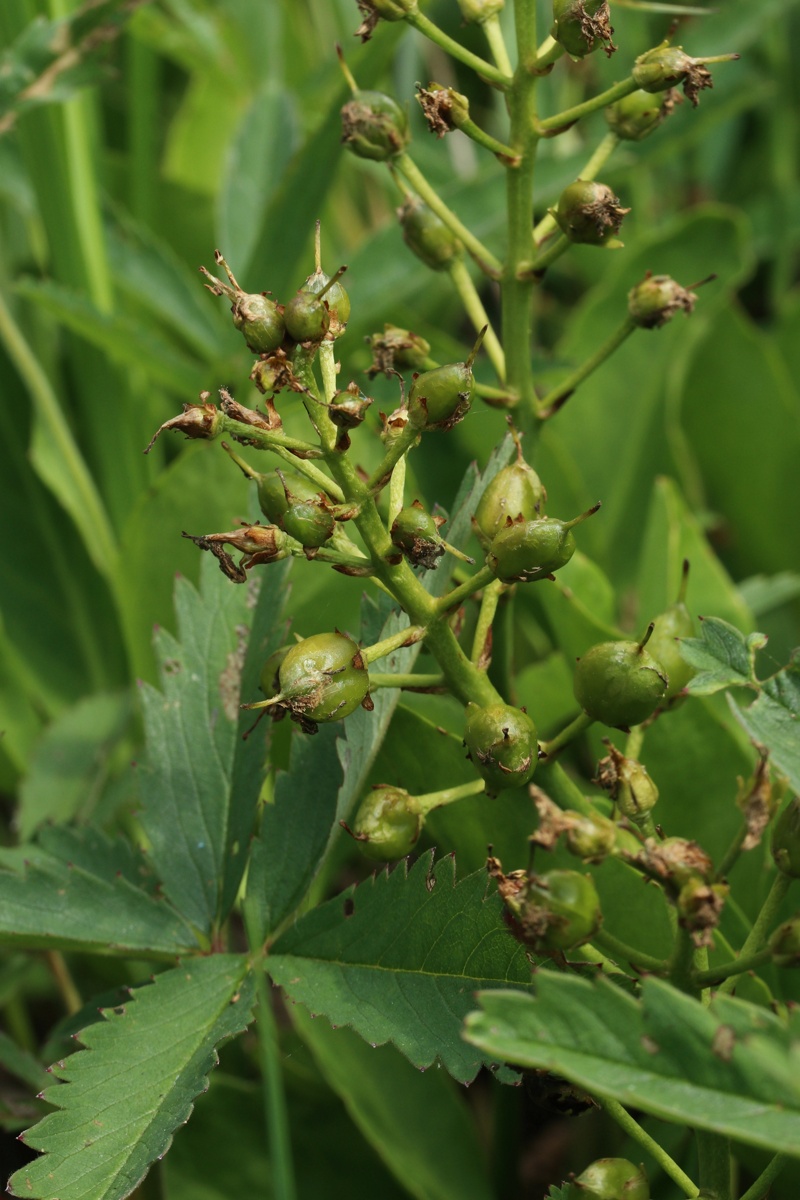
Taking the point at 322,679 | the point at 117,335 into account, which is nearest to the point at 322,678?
the point at 322,679

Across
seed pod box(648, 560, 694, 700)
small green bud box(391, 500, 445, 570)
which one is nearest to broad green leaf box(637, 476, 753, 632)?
seed pod box(648, 560, 694, 700)

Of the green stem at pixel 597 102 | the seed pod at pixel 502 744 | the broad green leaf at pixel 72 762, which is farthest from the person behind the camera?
the broad green leaf at pixel 72 762

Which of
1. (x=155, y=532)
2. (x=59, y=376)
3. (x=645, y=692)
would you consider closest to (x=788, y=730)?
(x=645, y=692)

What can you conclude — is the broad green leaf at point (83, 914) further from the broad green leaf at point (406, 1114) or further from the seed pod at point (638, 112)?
the seed pod at point (638, 112)

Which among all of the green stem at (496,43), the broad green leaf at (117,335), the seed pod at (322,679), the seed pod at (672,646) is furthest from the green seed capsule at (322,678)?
the broad green leaf at (117,335)

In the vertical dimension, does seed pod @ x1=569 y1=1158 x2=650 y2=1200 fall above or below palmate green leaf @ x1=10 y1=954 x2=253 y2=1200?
below

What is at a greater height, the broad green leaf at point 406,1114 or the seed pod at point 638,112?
the seed pod at point 638,112

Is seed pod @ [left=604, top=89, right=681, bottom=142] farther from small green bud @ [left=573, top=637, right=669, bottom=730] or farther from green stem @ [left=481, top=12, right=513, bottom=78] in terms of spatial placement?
small green bud @ [left=573, top=637, right=669, bottom=730]

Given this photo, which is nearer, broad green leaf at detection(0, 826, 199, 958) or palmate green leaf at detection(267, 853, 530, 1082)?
palmate green leaf at detection(267, 853, 530, 1082)
